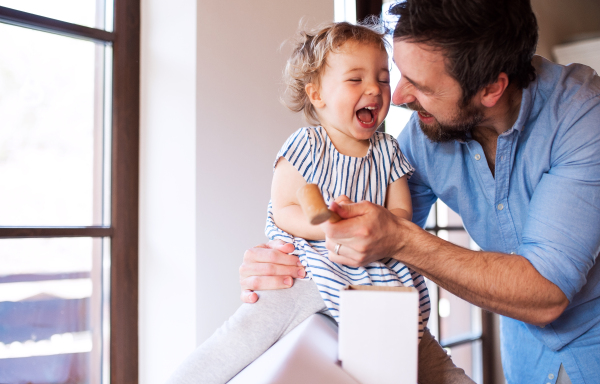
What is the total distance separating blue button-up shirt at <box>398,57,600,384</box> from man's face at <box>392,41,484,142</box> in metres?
0.10

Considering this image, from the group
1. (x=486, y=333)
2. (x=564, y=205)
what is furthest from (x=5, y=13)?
(x=486, y=333)

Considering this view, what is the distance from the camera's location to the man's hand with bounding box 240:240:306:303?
0.93m

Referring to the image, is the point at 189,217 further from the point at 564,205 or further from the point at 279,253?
the point at 564,205

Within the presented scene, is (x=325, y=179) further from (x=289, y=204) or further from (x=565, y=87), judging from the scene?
(x=565, y=87)

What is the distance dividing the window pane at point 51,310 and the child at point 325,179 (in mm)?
721

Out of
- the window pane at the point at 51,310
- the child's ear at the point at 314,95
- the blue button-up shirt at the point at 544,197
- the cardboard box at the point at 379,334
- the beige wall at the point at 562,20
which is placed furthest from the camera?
the beige wall at the point at 562,20

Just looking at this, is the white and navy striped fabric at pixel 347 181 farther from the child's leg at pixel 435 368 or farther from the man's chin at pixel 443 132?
the man's chin at pixel 443 132

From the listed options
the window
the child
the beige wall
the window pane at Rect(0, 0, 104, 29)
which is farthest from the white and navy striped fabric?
the beige wall

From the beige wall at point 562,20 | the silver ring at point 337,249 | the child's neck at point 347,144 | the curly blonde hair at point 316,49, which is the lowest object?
the silver ring at point 337,249

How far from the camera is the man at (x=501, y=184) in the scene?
0.96 metres

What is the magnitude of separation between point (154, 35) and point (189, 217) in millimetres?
590

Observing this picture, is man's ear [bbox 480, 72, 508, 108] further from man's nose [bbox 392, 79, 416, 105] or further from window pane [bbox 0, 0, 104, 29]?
window pane [bbox 0, 0, 104, 29]

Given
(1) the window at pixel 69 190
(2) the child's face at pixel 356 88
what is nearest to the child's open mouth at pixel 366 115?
(2) the child's face at pixel 356 88

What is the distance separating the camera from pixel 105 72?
4.96 feet
